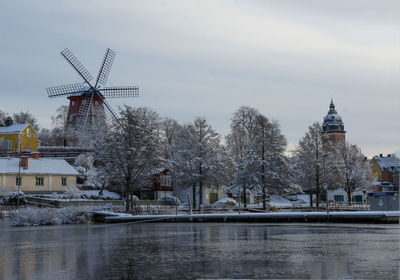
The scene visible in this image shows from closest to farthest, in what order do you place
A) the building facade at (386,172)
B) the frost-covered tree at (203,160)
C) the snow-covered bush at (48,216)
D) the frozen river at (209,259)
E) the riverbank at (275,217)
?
the frozen river at (209,259) → the riverbank at (275,217) → the snow-covered bush at (48,216) → the frost-covered tree at (203,160) → the building facade at (386,172)

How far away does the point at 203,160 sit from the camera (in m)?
65.2

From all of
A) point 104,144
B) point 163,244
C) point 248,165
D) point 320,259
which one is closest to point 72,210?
point 104,144

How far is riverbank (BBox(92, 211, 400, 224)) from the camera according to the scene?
135 ft

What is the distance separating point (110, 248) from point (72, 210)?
28.9 m

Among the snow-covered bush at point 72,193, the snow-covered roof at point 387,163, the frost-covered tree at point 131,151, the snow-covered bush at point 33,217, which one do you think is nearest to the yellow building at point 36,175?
the snow-covered bush at point 72,193

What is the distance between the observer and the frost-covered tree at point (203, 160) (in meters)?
65.3

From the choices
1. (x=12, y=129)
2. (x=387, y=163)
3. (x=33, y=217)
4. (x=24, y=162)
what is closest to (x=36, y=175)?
(x=24, y=162)

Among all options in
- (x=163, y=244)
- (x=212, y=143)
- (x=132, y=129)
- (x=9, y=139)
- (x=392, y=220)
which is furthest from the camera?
(x=9, y=139)

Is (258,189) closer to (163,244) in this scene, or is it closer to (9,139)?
(163,244)

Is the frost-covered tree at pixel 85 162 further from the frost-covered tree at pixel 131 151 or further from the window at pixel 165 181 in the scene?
the frost-covered tree at pixel 131 151

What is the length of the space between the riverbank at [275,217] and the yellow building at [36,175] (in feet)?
64.7

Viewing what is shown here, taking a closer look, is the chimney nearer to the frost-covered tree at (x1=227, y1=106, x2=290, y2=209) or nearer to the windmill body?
the windmill body

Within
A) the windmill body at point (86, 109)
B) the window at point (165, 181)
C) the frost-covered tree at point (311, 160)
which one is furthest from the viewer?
the windmill body at point (86, 109)

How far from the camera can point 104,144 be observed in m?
59.5
